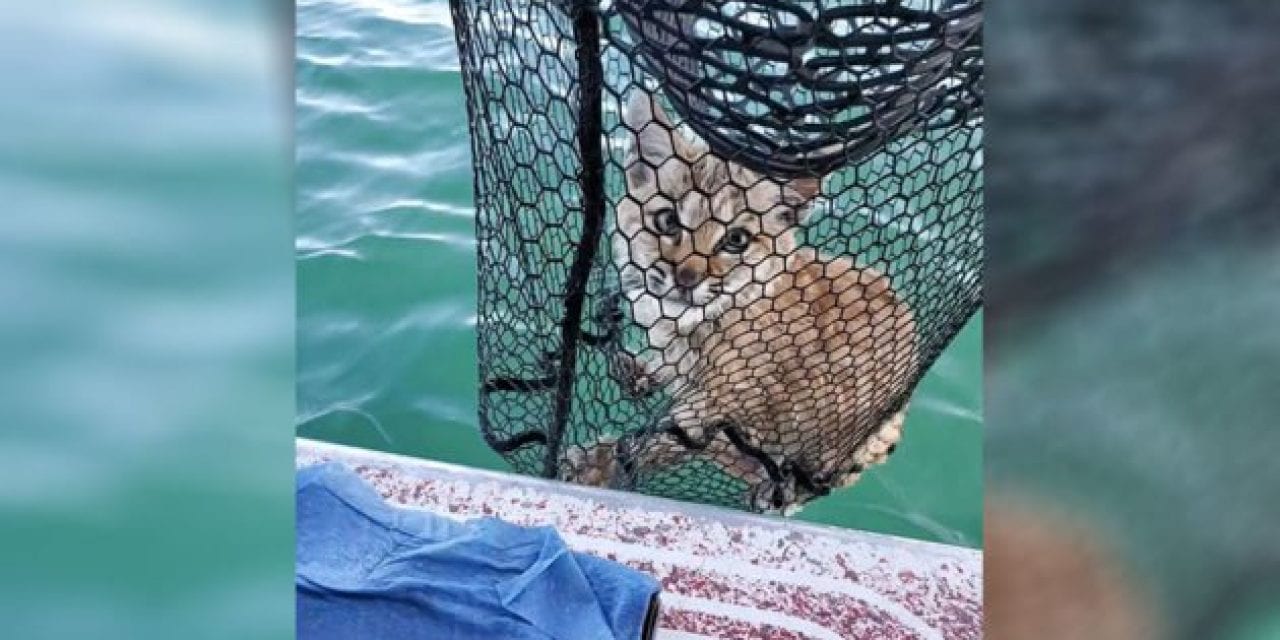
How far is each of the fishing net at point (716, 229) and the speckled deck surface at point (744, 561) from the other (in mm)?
99

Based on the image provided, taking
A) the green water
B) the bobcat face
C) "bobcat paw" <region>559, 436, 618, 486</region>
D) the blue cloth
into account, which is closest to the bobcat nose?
the bobcat face

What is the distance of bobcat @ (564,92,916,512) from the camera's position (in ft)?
4.26

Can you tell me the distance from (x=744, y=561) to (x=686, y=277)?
36cm

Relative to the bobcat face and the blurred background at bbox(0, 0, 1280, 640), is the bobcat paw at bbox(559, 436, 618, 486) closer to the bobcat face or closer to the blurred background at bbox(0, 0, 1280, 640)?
the bobcat face

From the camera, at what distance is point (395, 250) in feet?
9.02

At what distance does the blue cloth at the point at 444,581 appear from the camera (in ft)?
4.26
